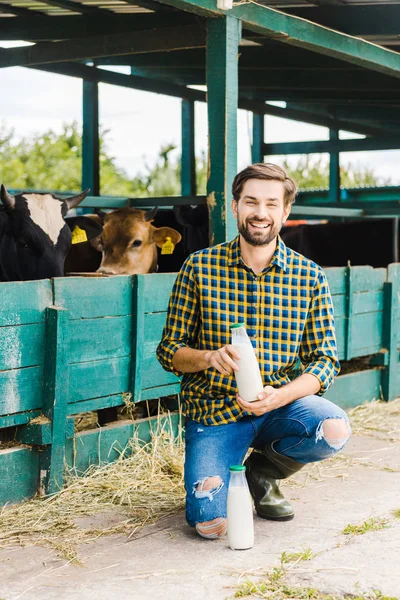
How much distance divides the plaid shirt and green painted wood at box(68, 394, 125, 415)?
810 millimetres

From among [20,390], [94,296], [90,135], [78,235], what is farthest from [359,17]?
[20,390]

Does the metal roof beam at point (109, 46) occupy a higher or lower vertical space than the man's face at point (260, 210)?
higher

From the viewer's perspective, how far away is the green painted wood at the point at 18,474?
4391mm

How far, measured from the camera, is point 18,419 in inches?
176

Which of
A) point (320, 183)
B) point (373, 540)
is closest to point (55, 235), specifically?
point (373, 540)

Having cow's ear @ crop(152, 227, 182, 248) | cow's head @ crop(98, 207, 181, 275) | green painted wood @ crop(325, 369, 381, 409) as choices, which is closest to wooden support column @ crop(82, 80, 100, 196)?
cow's head @ crop(98, 207, 181, 275)

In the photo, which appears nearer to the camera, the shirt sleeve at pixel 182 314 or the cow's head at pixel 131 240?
the shirt sleeve at pixel 182 314

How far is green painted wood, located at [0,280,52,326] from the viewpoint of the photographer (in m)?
4.37

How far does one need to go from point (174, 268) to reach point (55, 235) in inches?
95.9

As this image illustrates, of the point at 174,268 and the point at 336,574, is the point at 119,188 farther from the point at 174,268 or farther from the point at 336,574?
the point at 336,574

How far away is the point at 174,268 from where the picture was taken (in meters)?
9.05

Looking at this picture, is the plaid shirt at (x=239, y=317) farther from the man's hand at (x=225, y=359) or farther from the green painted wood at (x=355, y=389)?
the green painted wood at (x=355, y=389)

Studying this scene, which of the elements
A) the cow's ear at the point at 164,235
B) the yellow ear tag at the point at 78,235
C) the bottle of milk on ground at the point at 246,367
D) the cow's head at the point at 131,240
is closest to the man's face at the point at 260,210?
the bottle of milk on ground at the point at 246,367

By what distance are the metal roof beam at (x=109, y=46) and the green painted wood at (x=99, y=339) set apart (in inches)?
84.0
